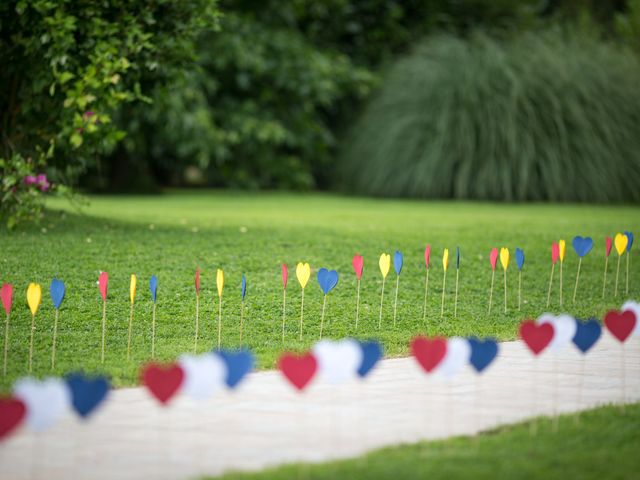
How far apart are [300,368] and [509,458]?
922 millimetres

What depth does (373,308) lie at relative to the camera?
8648 mm

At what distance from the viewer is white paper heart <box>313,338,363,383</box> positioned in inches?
162

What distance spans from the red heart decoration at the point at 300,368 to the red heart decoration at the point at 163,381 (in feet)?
1.35

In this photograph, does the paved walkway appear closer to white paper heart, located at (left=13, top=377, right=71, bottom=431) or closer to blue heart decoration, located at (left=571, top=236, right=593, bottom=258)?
white paper heart, located at (left=13, top=377, right=71, bottom=431)

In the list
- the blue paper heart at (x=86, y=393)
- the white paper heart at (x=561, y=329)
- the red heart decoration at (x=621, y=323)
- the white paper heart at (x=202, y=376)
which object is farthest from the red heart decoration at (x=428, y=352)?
the blue paper heart at (x=86, y=393)

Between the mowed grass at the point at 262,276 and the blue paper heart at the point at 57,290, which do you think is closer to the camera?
the blue paper heart at the point at 57,290

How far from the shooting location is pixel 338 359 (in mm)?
4141

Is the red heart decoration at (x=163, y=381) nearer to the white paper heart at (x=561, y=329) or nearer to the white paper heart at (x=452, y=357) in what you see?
the white paper heart at (x=452, y=357)

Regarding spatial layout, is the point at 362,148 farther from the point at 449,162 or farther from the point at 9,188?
the point at 9,188

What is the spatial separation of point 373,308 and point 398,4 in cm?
1886

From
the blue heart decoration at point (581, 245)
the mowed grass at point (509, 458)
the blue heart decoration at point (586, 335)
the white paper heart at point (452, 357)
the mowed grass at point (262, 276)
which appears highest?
the white paper heart at point (452, 357)

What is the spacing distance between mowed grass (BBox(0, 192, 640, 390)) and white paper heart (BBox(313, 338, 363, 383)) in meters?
2.09

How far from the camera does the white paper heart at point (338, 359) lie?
4.11m

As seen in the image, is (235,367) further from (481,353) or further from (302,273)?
(302,273)
